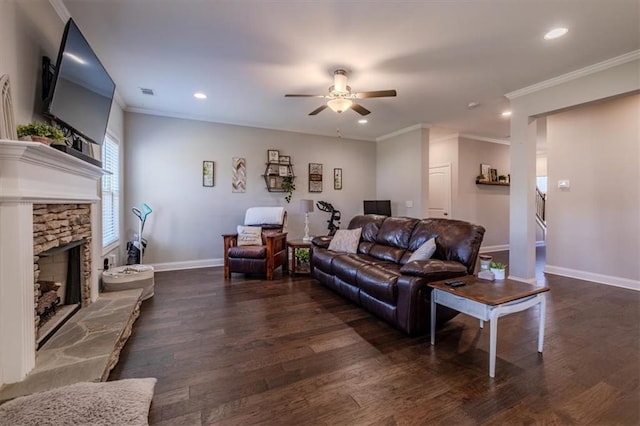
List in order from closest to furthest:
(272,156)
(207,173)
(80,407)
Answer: (80,407) < (207,173) < (272,156)

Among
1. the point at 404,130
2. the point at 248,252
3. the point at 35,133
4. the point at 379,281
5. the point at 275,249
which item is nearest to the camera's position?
the point at 35,133

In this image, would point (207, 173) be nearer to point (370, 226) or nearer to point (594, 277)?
point (370, 226)

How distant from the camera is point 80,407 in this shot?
1401 mm

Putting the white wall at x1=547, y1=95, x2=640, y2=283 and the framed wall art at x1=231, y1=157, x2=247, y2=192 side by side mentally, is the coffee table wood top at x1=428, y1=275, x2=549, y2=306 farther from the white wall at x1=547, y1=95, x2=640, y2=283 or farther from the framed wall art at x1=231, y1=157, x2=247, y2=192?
the framed wall art at x1=231, y1=157, x2=247, y2=192

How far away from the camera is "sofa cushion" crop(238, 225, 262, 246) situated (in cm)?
460

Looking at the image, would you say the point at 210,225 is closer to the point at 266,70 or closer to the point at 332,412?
the point at 266,70

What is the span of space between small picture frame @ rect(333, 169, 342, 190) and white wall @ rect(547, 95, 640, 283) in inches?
151

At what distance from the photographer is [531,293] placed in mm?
2020

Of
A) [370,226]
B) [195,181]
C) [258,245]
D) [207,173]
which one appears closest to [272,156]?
[207,173]

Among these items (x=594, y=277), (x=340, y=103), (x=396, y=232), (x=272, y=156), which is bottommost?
(x=594, y=277)

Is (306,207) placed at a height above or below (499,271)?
above

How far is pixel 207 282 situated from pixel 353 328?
8.18 feet

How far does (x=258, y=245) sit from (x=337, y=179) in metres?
2.62

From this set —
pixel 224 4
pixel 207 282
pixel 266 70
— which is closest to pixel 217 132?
pixel 266 70
